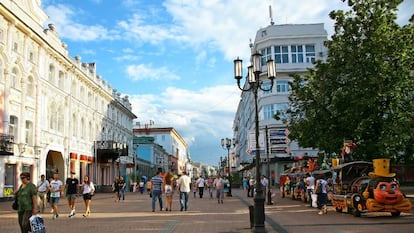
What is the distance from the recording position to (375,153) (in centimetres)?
1998

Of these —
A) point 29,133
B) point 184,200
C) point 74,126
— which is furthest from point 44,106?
point 184,200

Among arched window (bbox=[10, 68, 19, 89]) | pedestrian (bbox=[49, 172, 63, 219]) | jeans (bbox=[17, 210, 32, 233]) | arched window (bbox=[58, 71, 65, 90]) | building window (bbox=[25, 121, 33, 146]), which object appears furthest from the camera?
arched window (bbox=[58, 71, 65, 90])

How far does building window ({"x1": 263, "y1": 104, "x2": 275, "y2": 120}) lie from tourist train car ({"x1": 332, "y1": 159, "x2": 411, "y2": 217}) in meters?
33.9

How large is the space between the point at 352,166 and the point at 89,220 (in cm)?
1035

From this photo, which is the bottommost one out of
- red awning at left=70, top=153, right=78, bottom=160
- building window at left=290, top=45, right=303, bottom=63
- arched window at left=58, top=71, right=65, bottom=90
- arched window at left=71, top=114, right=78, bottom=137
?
red awning at left=70, top=153, right=78, bottom=160

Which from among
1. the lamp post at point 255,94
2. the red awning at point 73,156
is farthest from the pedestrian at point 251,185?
the lamp post at point 255,94

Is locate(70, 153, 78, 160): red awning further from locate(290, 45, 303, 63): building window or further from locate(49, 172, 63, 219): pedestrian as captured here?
locate(290, 45, 303, 63): building window

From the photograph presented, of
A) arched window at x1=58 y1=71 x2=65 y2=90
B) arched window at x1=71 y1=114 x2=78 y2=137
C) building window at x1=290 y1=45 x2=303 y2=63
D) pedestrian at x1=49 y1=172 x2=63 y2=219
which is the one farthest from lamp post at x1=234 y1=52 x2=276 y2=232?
building window at x1=290 y1=45 x2=303 y2=63

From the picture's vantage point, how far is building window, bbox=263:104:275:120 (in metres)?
51.4

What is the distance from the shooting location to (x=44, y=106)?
30.9 meters

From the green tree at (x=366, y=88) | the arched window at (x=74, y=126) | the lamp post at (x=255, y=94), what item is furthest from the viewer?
the arched window at (x=74, y=126)

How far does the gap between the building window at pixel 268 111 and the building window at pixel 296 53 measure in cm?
600

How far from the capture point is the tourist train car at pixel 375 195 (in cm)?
1473

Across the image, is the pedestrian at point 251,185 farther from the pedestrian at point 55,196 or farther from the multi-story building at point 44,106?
the pedestrian at point 55,196
